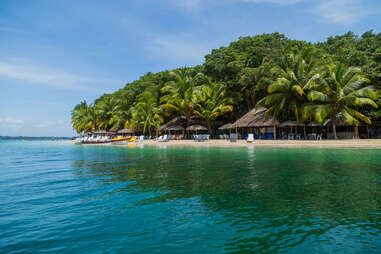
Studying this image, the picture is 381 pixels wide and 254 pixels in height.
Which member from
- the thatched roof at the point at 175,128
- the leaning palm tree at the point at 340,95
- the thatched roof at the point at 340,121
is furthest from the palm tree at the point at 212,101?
the thatched roof at the point at 340,121

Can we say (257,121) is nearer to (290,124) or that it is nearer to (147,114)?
(290,124)

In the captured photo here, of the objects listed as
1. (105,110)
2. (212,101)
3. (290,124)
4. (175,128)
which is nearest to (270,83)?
(290,124)

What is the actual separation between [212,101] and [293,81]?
31.5ft

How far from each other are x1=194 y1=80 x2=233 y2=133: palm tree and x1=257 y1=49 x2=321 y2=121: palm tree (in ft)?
21.8

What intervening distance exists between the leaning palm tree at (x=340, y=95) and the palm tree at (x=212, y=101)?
1012 cm

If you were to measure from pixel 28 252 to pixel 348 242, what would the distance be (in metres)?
4.04

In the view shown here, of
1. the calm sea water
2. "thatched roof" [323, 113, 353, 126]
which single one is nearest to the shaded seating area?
"thatched roof" [323, 113, 353, 126]

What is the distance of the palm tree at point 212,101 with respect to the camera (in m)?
28.5

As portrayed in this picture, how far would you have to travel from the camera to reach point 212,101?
1126 inches

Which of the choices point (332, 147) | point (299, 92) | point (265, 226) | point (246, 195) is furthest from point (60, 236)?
point (299, 92)

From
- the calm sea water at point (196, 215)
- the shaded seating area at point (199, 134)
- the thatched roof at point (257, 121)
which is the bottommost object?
the calm sea water at point (196, 215)

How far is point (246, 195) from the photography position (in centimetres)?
534

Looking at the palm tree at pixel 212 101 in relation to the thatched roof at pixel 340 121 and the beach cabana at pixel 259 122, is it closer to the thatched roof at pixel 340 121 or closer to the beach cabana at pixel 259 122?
the beach cabana at pixel 259 122

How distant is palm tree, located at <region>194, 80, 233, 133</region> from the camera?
2845cm
